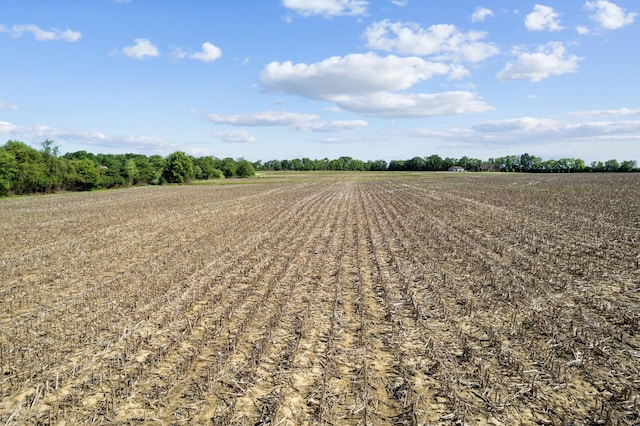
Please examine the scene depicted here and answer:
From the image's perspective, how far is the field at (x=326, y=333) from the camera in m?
4.96

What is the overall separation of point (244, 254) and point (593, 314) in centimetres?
1036

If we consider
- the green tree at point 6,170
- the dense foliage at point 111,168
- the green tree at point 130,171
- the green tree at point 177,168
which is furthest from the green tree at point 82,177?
the green tree at point 177,168

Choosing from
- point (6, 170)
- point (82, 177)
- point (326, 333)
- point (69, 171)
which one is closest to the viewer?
point (326, 333)

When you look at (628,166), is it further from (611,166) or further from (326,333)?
(326,333)

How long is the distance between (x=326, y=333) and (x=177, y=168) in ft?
320

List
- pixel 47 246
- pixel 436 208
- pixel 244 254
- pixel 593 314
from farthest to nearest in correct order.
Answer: pixel 436 208, pixel 47 246, pixel 244 254, pixel 593 314

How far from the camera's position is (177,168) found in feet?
317

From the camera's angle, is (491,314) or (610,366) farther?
(491,314)

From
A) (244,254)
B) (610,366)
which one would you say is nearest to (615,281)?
(610,366)

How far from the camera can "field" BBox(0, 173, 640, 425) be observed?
4961 millimetres

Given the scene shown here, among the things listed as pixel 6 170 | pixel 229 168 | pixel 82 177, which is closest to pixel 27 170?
pixel 6 170

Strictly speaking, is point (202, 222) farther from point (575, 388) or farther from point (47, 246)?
point (575, 388)

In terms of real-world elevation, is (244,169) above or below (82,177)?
above

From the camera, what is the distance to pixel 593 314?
7.81 m
